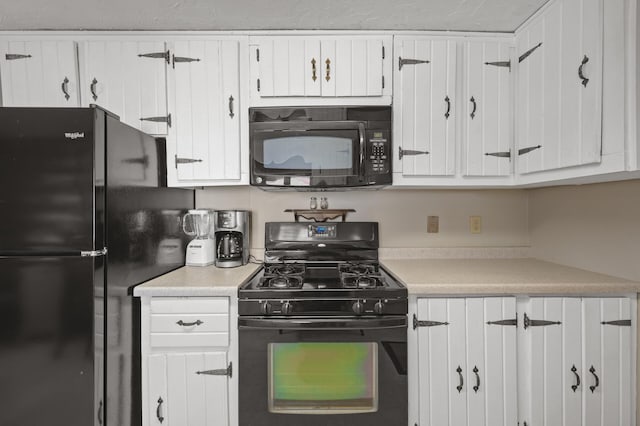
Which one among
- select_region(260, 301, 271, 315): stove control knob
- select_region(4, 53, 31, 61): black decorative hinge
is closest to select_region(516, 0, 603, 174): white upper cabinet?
select_region(260, 301, 271, 315): stove control knob

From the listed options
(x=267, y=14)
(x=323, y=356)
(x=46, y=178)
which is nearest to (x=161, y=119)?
(x=46, y=178)

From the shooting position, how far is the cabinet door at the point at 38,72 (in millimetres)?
1768

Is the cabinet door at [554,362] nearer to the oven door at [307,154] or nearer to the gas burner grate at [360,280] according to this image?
the gas burner grate at [360,280]

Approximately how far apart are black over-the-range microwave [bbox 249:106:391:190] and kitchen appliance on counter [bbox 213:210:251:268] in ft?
1.00

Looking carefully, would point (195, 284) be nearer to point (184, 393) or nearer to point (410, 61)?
point (184, 393)

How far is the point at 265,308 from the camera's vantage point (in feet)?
4.83

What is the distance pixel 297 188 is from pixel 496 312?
1155 millimetres

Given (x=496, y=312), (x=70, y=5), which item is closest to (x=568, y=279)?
(x=496, y=312)

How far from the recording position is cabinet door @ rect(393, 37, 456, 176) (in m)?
1.81

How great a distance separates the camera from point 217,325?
1497mm

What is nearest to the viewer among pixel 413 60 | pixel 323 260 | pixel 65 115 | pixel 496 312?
pixel 65 115

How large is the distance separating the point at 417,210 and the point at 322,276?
2.78ft

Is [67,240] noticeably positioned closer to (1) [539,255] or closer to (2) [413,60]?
(2) [413,60]

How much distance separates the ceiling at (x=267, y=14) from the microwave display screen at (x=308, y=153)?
626 mm
